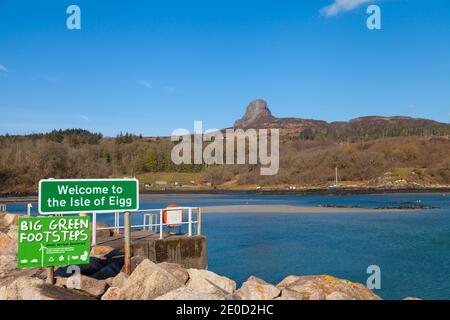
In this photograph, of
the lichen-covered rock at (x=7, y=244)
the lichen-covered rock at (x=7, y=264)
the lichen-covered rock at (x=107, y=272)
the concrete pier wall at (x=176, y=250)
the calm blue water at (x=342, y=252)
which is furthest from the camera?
the calm blue water at (x=342, y=252)

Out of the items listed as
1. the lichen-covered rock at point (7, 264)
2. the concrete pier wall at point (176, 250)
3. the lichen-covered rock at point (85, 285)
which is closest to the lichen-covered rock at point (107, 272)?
the lichen-covered rock at point (85, 285)

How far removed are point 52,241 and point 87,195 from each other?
1.25 metres

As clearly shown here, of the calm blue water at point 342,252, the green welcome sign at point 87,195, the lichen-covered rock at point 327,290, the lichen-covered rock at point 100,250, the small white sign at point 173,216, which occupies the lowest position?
the calm blue water at point 342,252

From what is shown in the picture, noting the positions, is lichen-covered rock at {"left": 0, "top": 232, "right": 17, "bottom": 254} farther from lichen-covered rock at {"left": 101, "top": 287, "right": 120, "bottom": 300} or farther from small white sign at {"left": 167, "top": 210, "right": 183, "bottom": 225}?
lichen-covered rock at {"left": 101, "top": 287, "right": 120, "bottom": 300}

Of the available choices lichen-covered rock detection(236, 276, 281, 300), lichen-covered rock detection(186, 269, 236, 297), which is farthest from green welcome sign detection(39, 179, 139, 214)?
lichen-covered rock detection(236, 276, 281, 300)

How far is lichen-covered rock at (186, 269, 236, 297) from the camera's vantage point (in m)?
11.1

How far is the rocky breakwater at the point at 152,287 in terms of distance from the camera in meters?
9.30

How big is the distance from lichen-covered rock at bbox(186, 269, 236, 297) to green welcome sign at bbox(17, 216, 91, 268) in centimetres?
278

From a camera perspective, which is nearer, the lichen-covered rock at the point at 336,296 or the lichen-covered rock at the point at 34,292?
the lichen-covered rock at the point at 34,292

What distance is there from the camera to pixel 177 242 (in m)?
16.8

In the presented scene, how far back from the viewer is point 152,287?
9961 millimetres

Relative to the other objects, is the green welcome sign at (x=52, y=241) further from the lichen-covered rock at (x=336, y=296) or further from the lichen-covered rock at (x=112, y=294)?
the lichen-covered rock at (x=336, y=296)

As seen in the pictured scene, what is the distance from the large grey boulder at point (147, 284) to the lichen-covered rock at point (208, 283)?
0.99 meters
